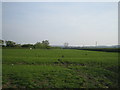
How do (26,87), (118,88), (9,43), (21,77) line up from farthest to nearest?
(9,43) → (21,77) → (118,88) → (26,87)

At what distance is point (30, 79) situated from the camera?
6.78 metres

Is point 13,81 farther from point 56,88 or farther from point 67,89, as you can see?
point 67,89

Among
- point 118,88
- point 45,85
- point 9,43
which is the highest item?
point 9,43

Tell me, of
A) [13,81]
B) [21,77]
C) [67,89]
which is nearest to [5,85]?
[13,81]

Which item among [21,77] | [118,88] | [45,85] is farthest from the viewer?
[21,77]

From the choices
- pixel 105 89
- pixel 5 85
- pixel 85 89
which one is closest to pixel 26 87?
pixel 5 85

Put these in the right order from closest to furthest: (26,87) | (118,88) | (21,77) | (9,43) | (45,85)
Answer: (26,87) < (45,85) < (118,88) < (21,77) < (9,43)

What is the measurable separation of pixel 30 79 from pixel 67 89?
296cm

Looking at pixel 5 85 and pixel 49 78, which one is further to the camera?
pixel 49 78

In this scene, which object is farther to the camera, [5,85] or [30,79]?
[30,79]

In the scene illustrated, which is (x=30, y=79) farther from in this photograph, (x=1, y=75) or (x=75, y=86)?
(x=75, y=86)

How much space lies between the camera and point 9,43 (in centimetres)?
6469

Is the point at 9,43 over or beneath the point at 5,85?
over

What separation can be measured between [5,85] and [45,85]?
8.88 ft
